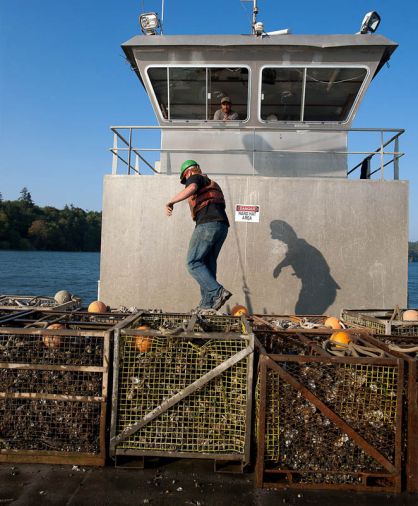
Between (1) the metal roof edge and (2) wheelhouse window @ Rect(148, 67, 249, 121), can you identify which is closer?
(1) the metal roof edge

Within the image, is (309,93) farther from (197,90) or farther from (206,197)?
(206,197)

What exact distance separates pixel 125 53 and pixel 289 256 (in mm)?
5971

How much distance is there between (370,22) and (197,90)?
3.99 meters

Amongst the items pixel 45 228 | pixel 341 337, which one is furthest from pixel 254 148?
pixel 45 228

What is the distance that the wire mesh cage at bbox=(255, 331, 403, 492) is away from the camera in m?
3.19

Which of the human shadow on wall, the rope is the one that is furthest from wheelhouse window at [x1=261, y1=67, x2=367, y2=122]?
the rope

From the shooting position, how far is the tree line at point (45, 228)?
80688 millimetres

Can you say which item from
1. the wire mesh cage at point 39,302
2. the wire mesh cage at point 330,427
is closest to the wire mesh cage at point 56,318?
the wire mesh cage at point 39,302

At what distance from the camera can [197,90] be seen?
9734 millimetres

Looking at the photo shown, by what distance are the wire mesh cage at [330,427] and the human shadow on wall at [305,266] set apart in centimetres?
500

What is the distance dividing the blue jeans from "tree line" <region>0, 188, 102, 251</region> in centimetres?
8206

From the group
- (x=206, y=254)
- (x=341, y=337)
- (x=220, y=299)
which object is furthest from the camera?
(x=206, y=254)

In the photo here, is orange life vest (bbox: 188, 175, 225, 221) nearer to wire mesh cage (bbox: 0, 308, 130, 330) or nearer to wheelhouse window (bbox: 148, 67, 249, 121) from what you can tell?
wire mesh cage (bbox: 0, 308, 130, 330)

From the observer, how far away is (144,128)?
8.80 m
